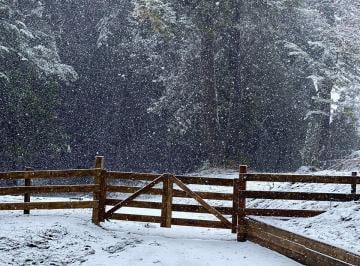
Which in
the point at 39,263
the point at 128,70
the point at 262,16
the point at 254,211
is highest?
the point at 262,16

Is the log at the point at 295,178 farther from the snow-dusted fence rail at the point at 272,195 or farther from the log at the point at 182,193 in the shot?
the log at the point at 182,193

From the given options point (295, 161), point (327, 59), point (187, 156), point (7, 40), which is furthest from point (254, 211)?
point (295, 161)

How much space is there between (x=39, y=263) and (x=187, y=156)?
2529 cm

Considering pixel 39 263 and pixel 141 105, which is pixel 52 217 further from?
pixel 141 105

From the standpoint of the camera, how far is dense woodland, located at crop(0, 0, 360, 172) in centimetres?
2747

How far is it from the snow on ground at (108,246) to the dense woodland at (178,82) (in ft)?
53.4

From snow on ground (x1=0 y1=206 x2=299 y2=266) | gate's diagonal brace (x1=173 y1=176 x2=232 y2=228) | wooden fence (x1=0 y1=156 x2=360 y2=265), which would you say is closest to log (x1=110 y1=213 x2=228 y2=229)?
wooden fence (x1=0 y1=156 x2=360 y2=265)

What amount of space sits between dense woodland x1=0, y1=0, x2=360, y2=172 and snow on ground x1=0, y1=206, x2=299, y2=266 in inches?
641

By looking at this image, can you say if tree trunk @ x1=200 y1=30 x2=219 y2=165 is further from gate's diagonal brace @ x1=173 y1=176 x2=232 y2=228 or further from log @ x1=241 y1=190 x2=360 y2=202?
log @ x1=241 y1=190 x2=360 y2=202

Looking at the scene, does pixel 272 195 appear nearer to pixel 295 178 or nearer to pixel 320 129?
pixel 295 178

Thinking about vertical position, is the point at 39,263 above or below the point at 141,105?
below

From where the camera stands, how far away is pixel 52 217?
1131cm

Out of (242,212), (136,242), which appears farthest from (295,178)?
(136,242)

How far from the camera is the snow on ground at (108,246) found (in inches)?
366
